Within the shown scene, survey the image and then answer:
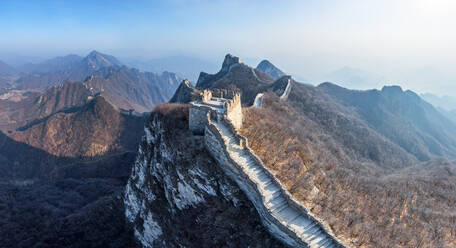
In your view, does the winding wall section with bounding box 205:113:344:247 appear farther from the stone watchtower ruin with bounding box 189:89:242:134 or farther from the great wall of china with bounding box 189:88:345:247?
the stone watchtower ruin with bounding box 189:89:242:134

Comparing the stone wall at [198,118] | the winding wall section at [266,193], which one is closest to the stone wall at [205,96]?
the stone wall at [198,118]

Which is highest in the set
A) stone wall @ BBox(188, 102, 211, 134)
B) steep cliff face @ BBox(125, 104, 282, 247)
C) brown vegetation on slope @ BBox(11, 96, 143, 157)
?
stone wall @ BBox(188, 102, 211, 134)

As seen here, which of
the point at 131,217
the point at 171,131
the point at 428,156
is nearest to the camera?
the point at 171,131

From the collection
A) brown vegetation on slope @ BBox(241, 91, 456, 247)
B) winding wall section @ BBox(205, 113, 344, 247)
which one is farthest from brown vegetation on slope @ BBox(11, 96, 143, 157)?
winding wall section @ BBox(205, 113, 344, 247)

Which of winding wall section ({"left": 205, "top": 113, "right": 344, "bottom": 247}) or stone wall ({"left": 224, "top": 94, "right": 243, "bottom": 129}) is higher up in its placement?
stone wall ({"left": 224, "top": 94, "right": 243, "bottom": 129})

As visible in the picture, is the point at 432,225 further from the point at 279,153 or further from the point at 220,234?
the point at 220,234

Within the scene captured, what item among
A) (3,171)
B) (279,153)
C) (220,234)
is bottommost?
(3,171)

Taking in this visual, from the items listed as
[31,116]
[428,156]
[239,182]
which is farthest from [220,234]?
[31,116]

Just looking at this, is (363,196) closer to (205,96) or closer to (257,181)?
(257,181)
